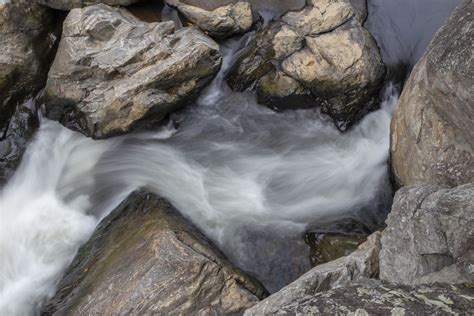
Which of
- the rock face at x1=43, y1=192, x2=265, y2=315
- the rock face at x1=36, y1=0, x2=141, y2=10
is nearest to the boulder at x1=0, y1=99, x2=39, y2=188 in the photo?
the rock face at x1=36, y1=0, x2=141, y2=10

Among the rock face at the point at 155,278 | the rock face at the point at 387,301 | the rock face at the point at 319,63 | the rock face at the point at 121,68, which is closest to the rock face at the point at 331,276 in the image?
the rock face at the point at 155,278

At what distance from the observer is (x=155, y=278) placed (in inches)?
250

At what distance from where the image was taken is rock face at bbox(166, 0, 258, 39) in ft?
27.7

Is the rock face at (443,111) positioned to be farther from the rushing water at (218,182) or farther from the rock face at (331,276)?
the rushing water at (218,182)

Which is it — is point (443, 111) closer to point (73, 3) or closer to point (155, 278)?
point (155, 278)

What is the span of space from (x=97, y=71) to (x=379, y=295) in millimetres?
5847

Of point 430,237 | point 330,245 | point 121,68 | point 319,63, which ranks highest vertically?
point 430,237

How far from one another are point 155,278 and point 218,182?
226 cm

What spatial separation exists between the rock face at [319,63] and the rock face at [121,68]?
2.77 feet

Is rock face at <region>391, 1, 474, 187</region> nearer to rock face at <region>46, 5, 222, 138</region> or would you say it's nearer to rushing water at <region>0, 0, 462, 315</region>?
rushing water at <region>0, 0, 462, 315</region>

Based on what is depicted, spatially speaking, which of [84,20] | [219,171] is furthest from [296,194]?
[84,20]

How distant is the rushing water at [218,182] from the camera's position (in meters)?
7.44

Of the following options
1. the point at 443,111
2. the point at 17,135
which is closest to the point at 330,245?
the point at 443,111

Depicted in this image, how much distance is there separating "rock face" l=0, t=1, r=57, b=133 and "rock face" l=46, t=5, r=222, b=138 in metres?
0.56
